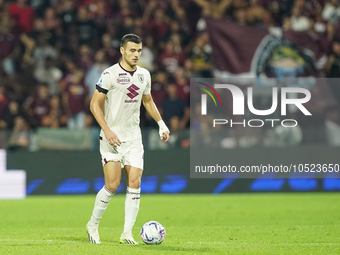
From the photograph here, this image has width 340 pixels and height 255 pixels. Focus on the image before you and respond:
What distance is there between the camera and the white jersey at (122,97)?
23.1 ft

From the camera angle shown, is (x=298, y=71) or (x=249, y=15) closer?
(x=298, y=71)

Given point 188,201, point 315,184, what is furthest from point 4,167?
point 315,184

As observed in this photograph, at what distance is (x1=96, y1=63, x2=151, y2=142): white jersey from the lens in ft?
23.1

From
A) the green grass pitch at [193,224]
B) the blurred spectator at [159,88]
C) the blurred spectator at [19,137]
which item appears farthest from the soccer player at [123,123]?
the blurred spectator at [159,88]

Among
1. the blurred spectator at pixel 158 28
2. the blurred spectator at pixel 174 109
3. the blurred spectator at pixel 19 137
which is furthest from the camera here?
the blurred spectator at pixel 158 28

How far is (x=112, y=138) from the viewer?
269 inches

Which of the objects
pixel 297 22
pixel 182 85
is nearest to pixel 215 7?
pixel 297 22

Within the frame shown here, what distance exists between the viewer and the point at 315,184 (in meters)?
14.1

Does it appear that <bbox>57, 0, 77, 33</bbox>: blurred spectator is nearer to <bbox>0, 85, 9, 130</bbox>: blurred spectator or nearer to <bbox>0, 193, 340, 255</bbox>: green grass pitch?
<bbox>0, 85, 9, 130</bbox>: blurred spectator

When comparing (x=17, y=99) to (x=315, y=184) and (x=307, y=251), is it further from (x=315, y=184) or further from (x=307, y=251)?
(x=307, y=251)

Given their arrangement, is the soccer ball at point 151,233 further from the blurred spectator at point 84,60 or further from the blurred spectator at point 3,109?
the blurred spectator at point 84,60

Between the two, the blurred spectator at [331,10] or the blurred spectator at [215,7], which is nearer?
the blurred spectator at [331,10]

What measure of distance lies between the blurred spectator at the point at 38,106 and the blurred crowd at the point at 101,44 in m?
0.02

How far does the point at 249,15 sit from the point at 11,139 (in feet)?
22.3
